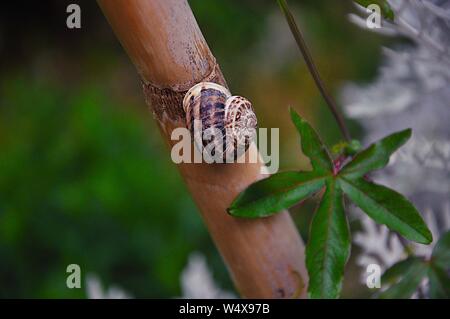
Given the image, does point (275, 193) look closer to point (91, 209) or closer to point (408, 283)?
point (408, 283)

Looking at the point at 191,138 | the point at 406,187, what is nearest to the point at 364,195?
the point at 191,138

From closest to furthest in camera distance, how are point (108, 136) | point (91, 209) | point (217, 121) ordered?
point (217, 121) < point (91, 209) < point (108, 136)

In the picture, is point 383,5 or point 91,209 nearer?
point 383,5

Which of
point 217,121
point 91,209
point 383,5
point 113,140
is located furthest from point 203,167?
point 113,140

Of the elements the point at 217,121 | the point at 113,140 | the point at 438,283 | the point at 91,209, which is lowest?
the point at 438,283

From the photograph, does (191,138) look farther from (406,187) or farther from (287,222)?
(406,187)

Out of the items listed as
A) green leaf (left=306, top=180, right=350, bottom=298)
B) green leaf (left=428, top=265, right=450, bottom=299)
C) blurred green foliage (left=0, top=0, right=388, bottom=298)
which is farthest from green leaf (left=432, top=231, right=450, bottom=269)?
blurred green foliage (left=0, top=0, right=388, bottom=298)
